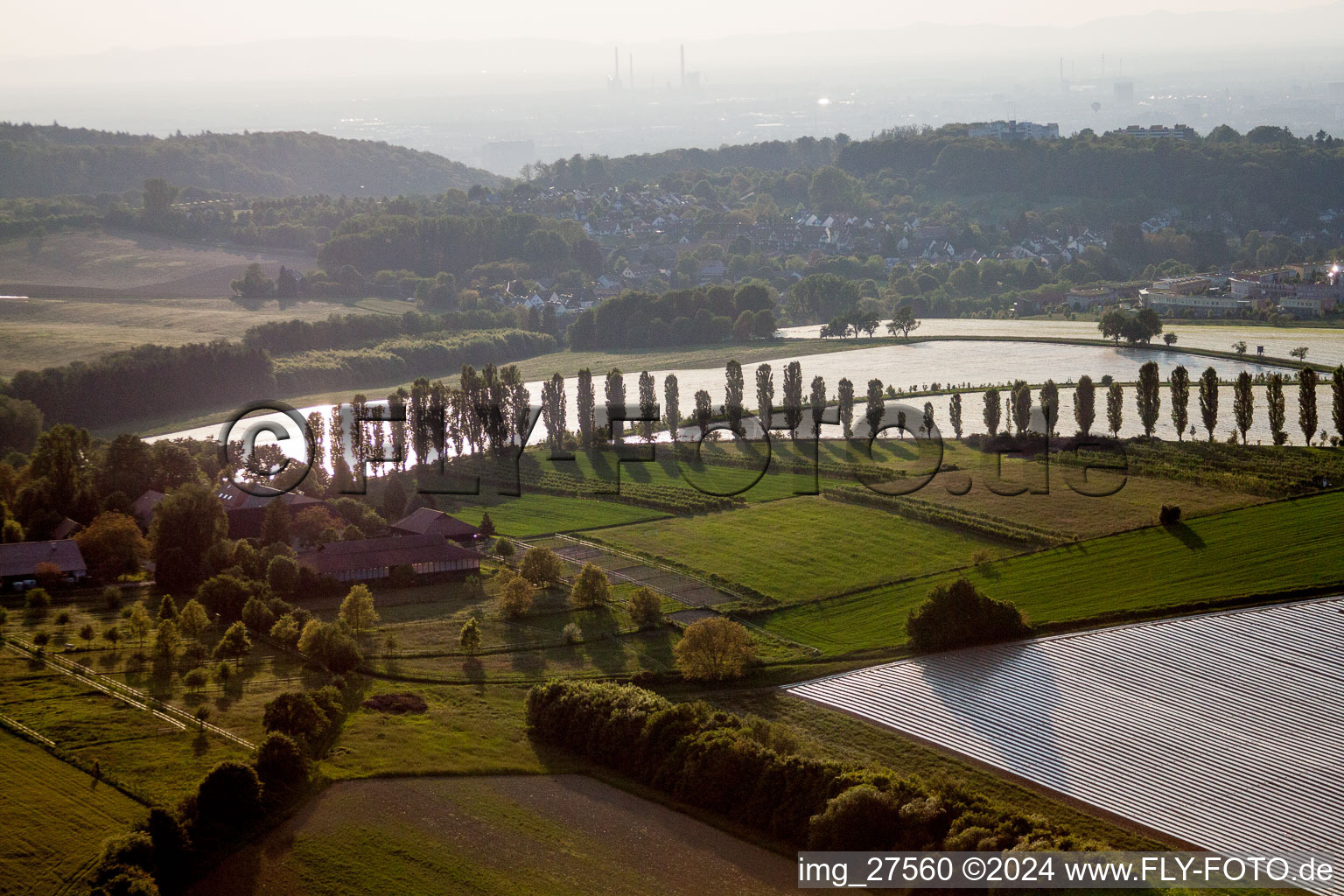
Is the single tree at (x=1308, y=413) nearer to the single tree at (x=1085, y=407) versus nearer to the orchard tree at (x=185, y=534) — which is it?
the single tree at (x=1085, y=407)

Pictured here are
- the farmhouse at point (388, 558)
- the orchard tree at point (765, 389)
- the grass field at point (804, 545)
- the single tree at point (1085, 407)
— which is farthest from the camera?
the orchard tree at point (765, 389)

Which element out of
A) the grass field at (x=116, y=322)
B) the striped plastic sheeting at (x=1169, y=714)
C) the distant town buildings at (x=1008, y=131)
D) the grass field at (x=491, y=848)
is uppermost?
the distant town buildings at (x=1008, y=131)

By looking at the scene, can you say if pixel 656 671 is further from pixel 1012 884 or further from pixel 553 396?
pixel 553 396

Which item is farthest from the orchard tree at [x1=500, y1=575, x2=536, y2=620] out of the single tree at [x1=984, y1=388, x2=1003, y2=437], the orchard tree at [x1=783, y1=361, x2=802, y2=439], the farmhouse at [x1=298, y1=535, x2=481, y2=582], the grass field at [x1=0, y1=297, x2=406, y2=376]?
the grass field at [x1=0, y1=297, x2=406, y2=376]

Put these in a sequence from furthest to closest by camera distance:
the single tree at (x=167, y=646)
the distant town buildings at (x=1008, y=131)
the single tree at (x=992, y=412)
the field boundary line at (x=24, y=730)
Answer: the distant town buildings at (x=1008, y=131)
the single tree at (x=992, y=412)
the single tree at (x=167, y=646)
the field boundary line at (x=24, y=730)

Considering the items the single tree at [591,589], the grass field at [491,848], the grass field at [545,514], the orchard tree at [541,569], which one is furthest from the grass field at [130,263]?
the grass field at [491,848]

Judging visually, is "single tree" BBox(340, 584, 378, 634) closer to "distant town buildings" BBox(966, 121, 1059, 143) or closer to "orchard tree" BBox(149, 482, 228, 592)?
"orchard tree" BBox(149, 482, 228, 592)
